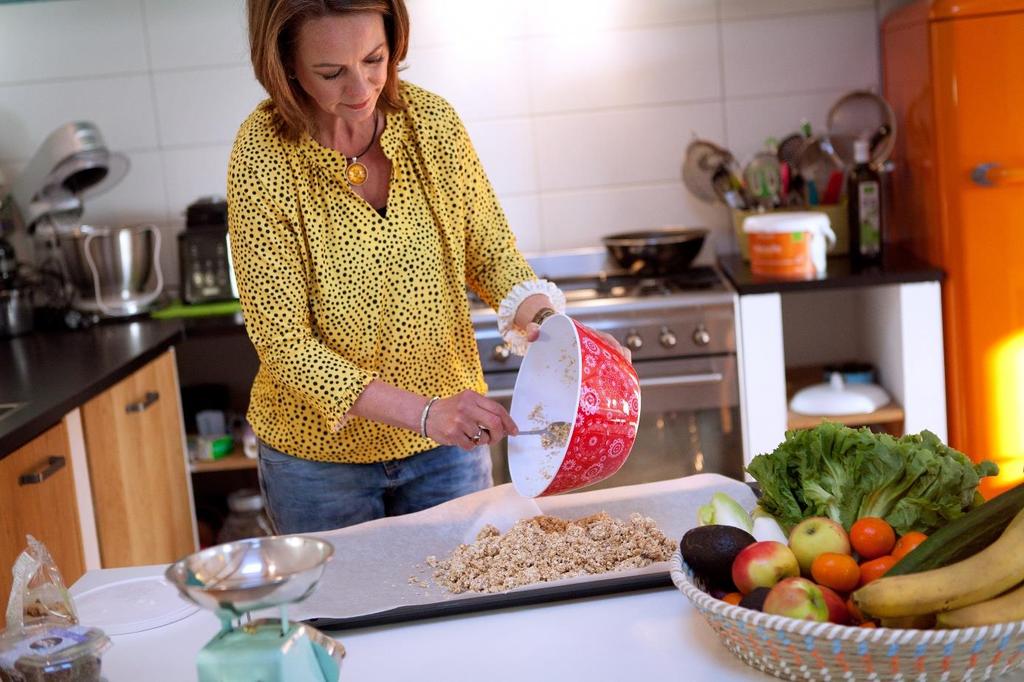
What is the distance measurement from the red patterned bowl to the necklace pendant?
385 millimetres

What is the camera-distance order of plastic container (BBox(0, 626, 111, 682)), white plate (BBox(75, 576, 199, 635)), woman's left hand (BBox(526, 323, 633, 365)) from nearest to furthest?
plastic container (BBox(0, 626, 111, 682)) → white plate (BBox(75, 576, 199, 635)) → woman's left hand (BBox(526, 323, 633, 365))

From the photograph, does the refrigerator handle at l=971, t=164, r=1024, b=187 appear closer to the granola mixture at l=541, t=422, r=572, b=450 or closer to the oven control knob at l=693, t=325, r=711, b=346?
the oven control knob at l=693, t=325, r=711, b=346

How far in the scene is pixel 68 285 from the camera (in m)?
3.03

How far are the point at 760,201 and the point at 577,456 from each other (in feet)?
6.02

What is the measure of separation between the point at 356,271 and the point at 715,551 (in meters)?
0.74

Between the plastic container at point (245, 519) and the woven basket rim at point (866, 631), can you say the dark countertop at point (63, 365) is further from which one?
the woven basket rim at point (866, 631)

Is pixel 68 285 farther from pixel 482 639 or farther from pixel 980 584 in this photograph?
pixel 980 584

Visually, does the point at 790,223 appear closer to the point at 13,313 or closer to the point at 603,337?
the point at 603,337

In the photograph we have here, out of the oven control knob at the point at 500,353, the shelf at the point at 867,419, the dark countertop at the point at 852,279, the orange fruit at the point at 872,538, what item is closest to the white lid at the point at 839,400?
the shelf at the point at 867,419

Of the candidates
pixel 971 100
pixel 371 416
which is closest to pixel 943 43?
pixel 971 100

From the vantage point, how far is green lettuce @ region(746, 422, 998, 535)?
46.0 inches

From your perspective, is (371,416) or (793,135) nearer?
(371,416)

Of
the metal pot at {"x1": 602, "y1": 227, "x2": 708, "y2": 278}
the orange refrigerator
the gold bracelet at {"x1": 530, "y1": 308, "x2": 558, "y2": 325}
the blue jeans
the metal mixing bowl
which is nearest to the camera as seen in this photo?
the metal mixing bowl

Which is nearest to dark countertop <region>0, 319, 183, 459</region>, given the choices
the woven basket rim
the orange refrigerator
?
the woven basket rim
